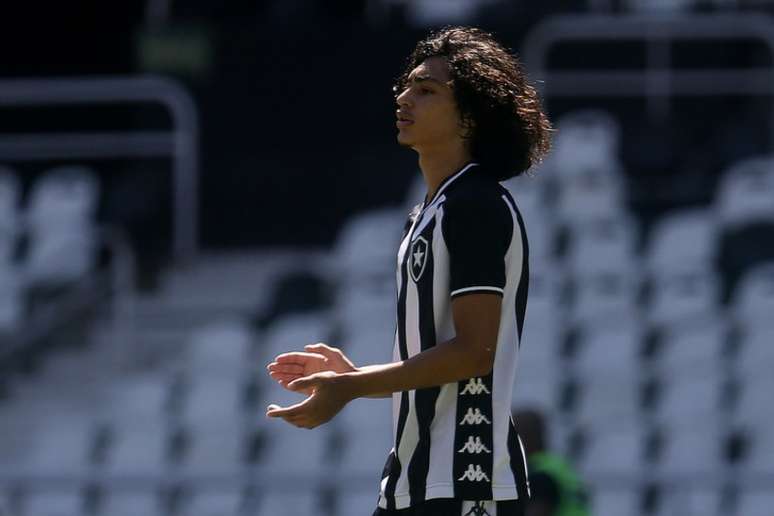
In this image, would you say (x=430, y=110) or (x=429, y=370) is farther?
(x=430, y=110)

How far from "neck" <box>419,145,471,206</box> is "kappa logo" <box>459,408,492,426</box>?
44cm

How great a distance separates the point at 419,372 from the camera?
320 centimetres

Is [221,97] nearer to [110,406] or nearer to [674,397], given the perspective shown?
[110,406]

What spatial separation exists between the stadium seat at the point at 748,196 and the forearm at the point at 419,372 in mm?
6174

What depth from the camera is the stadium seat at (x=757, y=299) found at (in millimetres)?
8422

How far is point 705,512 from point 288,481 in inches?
70.1

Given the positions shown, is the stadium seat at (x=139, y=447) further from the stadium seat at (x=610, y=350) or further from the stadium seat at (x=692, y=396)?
the stadium seat at (x=692, y=396)

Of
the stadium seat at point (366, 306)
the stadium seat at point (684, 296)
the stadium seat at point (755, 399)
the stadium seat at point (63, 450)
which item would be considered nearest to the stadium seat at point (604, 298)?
the stadium seat at point (684, 296)

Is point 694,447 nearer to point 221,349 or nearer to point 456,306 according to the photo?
point 221,349

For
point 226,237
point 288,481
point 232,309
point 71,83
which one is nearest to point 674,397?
point 288,481

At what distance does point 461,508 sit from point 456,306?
387 millimetres

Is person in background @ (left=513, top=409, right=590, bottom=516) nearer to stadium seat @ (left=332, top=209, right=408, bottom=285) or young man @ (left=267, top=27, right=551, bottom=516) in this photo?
young man @ (left=267, top=27, right=551, bottom=516)

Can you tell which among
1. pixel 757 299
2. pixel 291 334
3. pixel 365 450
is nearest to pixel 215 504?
pixel 365 450

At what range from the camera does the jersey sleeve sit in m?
3.23
